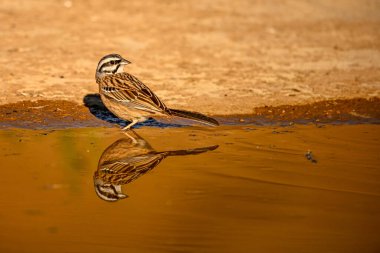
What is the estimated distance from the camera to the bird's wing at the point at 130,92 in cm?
943

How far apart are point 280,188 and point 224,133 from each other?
219 cm

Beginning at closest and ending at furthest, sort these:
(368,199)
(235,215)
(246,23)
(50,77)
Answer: (235,215) → (368,199) → (50,77) → (246,23)

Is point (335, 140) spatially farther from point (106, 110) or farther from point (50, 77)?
point (50, 77)

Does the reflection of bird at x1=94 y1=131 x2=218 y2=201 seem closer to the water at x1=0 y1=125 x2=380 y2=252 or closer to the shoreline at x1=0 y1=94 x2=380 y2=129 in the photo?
the water at x1=0 y1=125 x2=380 y2=252

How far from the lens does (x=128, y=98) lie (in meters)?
9.56

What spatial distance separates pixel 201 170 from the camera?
800cm

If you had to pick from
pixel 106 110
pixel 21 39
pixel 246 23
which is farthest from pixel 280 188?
pixel 246 23

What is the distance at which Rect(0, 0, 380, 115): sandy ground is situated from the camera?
1141 cm

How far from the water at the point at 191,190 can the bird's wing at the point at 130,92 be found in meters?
0.33

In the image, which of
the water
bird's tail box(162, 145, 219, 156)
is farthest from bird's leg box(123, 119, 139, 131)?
bird's tail box(162, 145, 219, 156)

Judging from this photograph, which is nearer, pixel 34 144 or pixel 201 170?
pixel 201 170

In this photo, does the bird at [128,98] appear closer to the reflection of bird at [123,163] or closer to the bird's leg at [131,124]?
the bird's leg at [131,124]

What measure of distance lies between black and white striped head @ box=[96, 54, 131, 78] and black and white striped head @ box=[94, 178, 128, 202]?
2.77 m

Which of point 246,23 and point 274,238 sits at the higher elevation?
point 246,23
